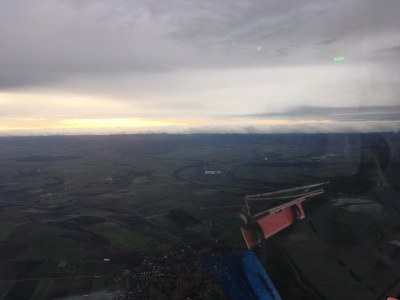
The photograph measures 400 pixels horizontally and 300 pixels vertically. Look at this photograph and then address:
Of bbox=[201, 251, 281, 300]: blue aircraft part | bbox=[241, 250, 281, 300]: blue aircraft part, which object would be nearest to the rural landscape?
bbox=[201, 251, 281, 300]: blue aircraft part

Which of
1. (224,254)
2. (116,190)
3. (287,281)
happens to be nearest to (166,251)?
(224,254)

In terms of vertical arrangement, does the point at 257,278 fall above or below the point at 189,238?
above

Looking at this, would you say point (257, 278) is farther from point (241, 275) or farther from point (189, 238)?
point (189, 238)

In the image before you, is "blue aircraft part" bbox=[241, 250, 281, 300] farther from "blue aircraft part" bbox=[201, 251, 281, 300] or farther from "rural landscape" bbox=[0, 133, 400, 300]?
"rural landscape" bbox=[0, 133, 400, 300]

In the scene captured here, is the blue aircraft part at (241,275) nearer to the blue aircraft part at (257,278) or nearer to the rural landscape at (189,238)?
the blue aircraft part at (257,278)

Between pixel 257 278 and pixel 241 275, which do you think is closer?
pixel 257 278

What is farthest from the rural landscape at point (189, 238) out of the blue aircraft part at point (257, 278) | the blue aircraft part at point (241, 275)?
the blue aircraft part at point (257, 278)

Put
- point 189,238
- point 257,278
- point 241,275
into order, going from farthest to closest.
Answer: point 189,238 < point 241,275 < point 257,278

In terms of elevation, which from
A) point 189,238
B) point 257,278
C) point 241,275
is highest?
point 257,278

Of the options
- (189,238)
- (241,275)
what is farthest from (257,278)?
(189,238)
